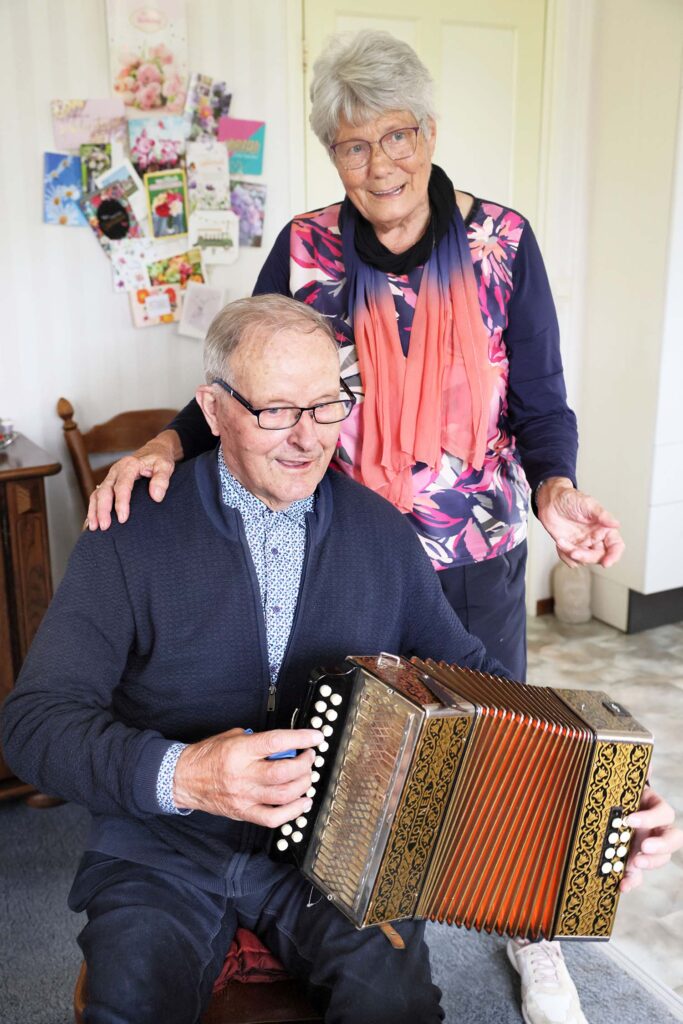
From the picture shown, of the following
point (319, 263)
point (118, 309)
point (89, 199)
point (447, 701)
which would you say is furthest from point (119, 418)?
point (447, 701)

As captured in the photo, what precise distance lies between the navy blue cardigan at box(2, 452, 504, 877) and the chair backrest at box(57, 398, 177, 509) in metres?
1.30

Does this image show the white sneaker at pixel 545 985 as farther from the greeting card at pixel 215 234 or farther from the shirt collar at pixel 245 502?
the greeting card at pixel 215 234

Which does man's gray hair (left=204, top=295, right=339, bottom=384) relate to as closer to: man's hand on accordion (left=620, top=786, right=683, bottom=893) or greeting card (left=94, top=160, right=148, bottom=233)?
man's hand on accordion (left=620, top=786, right=683, bottom=893)

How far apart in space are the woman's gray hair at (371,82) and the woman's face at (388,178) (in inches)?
0.6

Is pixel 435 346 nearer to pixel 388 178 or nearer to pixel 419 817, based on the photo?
pixel 388 178

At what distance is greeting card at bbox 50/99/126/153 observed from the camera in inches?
105

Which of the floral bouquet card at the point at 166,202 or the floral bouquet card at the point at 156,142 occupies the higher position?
the floral bouquet card at the point at 156,142

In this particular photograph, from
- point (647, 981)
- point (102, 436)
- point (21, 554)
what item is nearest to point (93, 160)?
point (102, 436)

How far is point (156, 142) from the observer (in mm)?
2805

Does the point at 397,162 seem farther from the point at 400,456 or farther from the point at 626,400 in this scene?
the point at 626,400

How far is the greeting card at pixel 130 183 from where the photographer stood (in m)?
2.76

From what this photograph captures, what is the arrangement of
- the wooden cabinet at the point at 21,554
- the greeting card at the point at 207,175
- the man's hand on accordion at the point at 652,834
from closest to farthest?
the man's hand on accordion at the point at 652,834, the wooden cabinet at the point at 21,554, the greeting card at the point at 207,175

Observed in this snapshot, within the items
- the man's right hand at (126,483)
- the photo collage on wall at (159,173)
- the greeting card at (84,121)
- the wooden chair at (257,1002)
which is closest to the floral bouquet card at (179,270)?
the photo collage on wall at (159,173)

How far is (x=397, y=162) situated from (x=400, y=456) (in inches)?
19.8
